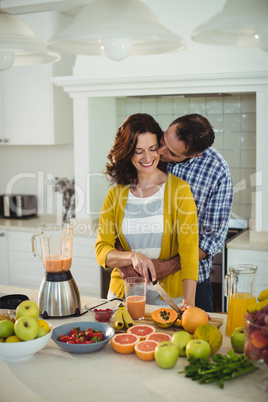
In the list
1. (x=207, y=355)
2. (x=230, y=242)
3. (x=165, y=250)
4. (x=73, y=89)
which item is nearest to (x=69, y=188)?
(x=73, y=89)

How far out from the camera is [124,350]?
Result: 1.52 meters

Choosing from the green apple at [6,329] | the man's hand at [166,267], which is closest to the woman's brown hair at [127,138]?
the man's hand at [166,267]

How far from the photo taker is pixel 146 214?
2.08m

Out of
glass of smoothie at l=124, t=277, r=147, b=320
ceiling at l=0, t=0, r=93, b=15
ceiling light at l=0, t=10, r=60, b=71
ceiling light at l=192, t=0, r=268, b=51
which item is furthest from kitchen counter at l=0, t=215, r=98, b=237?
ceiling light at l=192, t=0, r=268, b=51

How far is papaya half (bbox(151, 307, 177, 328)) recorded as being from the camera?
1654 millimetres

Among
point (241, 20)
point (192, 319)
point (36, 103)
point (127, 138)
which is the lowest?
point (192, 319)

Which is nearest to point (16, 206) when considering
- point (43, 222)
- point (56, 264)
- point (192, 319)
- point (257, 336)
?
point (43, 222)

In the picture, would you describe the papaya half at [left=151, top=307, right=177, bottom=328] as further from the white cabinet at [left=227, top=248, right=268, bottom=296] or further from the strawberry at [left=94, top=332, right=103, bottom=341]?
the white cabinet at [left=227, top=248, right=268, bottom=296]

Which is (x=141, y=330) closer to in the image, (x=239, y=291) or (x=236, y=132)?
(x=239, y=291)

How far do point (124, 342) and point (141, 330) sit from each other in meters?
0.10

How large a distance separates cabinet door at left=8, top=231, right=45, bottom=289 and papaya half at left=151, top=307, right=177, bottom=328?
2224mm

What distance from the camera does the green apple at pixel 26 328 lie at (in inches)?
56.9

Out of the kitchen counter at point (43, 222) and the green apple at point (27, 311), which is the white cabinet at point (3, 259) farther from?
the green apple at point (27, 311)

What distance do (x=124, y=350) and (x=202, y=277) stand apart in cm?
94
